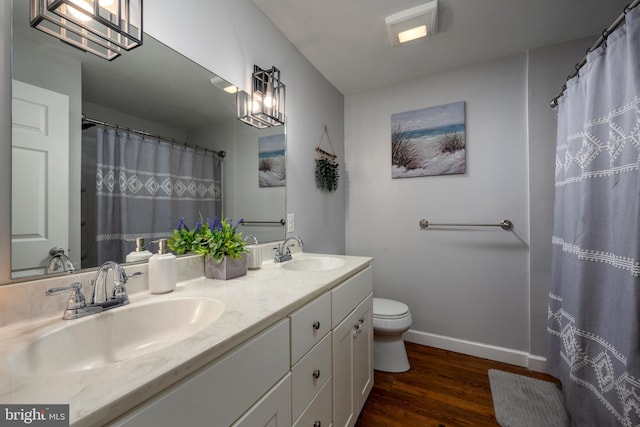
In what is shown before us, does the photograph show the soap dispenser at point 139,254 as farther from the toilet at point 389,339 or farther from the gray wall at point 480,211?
the gray wall at point 480,211

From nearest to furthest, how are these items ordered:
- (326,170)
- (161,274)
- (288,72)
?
(161,274) < (288,72) < (326,170)

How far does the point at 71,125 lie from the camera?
84 centimetres

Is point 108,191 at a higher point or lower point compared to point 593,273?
higher

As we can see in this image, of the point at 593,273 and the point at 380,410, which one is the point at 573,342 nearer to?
the point at 593,273

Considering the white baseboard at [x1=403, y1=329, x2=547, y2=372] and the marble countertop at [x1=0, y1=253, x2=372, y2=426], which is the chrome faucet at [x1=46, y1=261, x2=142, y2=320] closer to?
the marble countertop at [x1=0, y1=253, x2=372, y2=426]

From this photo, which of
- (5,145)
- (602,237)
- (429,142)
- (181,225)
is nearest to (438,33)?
(429,142)

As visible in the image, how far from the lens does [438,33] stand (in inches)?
69.4

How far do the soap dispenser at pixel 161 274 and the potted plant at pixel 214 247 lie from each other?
0.47ft

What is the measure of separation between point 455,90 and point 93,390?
2.61 m

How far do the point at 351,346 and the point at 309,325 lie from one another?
0.49 m

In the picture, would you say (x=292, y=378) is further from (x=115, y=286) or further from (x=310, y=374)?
(x=115, y=286)

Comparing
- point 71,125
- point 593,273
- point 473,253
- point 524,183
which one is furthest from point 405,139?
Result: point 71,125

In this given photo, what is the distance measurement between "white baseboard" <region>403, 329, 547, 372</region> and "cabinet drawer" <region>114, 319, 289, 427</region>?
72.7 inches

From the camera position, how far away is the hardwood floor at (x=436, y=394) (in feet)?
4.79
